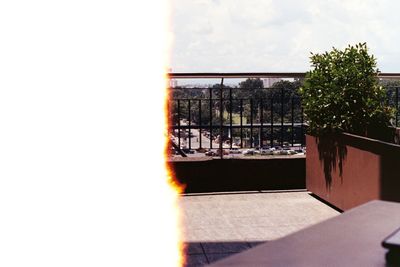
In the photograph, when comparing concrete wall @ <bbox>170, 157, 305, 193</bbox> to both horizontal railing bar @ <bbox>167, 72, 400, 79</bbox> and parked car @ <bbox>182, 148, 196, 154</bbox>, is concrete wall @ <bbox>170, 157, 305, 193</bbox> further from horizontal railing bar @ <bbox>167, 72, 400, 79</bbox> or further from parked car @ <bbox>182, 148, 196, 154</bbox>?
horizontal railing bar @ <bbox>167, 72, 400, 79</bbox>

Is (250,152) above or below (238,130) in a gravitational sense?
below

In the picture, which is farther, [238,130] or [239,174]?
[238,130]

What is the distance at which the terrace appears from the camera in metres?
4.75

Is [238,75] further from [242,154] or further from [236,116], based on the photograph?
[242,154]

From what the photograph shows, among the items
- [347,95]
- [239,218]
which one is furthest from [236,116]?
[239,218]

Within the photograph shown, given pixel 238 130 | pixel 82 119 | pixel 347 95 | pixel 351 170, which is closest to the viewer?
pixel 351 170

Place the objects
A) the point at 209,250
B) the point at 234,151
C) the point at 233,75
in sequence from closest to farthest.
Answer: the point at 209,250 < the point at 233,75 < the point at 234,151

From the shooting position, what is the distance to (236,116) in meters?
6.25

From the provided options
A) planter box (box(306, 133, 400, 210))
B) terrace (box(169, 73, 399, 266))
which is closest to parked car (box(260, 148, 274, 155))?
terrace (box(169, 73, 399, 266))

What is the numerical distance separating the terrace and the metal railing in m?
0.01

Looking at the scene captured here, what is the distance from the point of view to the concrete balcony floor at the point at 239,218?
385 cm

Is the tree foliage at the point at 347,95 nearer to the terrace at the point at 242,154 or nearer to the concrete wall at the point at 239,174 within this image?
the terrace at the point at 242,154

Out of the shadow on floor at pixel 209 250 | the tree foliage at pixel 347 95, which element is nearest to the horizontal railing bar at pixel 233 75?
the tree foliage at pixel 347 95

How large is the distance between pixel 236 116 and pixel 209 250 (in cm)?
267
